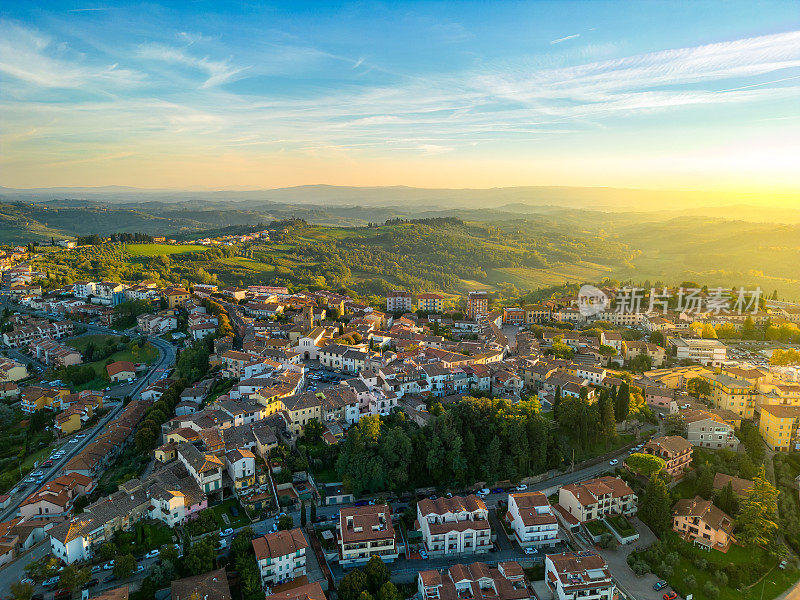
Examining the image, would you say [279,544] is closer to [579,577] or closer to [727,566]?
[579,577]

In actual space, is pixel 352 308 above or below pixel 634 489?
above

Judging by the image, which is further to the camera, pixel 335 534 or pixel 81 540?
pixel 335 534

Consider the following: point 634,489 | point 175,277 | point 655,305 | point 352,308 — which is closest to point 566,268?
point 655,305

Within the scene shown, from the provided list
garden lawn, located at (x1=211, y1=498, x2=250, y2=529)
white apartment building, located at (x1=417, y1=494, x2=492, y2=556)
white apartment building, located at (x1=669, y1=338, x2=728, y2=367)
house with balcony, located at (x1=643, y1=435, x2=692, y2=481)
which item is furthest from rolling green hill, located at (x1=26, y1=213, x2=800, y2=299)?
house with balcony, located at (x1=643, y1=435, x2=692, y2=481)

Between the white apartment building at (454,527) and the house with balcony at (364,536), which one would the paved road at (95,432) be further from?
the white apartment building at (454,527)

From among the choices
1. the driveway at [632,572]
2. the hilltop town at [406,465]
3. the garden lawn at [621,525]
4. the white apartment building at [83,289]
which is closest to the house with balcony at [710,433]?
the hilltop town at [406,465]

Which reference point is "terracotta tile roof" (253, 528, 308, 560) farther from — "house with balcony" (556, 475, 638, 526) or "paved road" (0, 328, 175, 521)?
"paved road" (0, 328, 175, 521)

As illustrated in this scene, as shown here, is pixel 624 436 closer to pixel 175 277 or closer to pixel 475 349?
pixel 475 349
